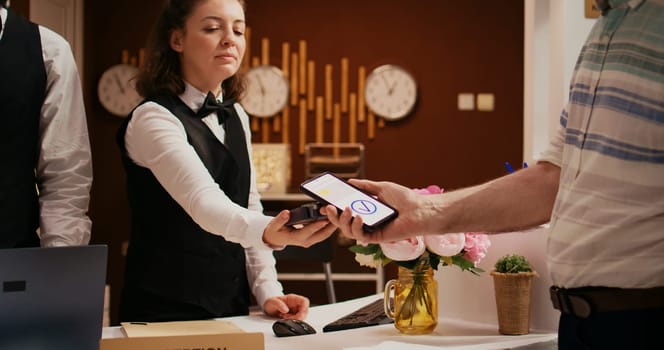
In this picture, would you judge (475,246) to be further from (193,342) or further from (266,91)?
(266,91)

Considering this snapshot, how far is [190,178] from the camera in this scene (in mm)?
2129

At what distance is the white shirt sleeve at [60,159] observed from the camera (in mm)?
2143

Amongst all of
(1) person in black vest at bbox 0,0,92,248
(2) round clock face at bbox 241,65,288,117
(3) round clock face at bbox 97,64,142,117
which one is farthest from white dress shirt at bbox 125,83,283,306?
(3) round clock face at bbox 97,64,142,117

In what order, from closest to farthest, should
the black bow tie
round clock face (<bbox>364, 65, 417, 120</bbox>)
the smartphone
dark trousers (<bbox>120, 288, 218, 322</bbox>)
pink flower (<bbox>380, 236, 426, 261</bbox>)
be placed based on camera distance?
the smartphone → pink flower (<bbox>380, 236, 426, 261</bbox>) → dark trousers (<bbox>120, 288, 218, 322</bbox>) → the black bow tie → round clock face (<bbox>364, 65, 417, 120</bbox>)

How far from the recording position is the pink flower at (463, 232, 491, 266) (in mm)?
1984

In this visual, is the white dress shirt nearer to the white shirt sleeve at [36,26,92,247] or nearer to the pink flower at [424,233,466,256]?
the white shirt sleeve at [36,26,92,247]

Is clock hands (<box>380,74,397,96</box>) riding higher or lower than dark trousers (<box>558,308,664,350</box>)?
higher

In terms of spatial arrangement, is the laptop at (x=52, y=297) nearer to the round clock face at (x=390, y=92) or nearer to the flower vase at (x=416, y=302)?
the flower vase at (x=416, y=302)

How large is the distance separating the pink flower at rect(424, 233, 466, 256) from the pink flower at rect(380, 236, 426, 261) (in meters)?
0.02

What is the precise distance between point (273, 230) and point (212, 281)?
44 centimetres

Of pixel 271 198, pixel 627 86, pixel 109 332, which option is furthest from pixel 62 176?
pixel 271 198

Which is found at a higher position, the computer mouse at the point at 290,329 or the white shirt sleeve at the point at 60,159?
the white shirt sleeve at the point at 60,159

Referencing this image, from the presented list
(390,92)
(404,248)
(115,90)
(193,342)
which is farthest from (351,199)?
(115,90)

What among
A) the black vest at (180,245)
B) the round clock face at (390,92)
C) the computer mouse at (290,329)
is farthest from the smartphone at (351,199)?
the round clock face at (390,92)
